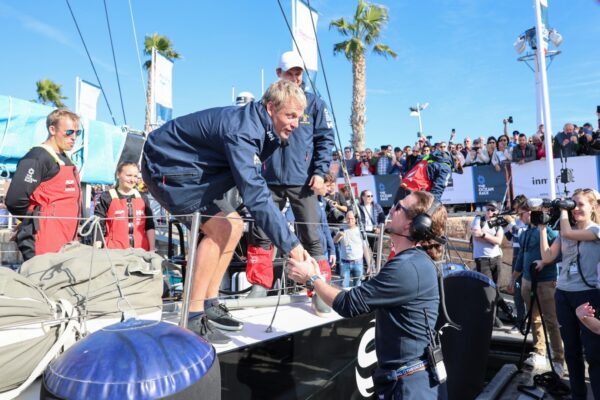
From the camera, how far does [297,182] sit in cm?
327

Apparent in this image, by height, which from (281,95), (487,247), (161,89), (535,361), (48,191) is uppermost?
(161,89)

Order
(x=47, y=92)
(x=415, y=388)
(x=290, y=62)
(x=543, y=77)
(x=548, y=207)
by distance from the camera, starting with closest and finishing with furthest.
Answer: (x=415, y=388), (x=290, y=62), (x=548, y=207), (x=543, y=77), (x=47, y=92)

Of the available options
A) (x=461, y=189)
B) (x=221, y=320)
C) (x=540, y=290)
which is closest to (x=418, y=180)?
(x=540, y=290)

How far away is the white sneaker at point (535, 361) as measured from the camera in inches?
196

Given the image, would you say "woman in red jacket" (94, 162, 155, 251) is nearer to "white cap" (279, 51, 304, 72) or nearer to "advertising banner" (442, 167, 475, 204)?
"white cap" (279, 51, 304, 72)

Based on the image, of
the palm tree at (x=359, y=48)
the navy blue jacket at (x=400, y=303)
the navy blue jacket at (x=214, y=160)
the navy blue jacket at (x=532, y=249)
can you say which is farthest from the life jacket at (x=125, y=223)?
the palm tree at (x=359, y=48)

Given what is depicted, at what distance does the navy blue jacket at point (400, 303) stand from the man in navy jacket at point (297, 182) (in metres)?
1.08

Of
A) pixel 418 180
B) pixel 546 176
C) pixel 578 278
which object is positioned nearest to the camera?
pixel 578 278

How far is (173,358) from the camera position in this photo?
1.33 metres

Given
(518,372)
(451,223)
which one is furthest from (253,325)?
(451,223)

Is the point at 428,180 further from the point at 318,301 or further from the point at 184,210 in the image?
the point at 184,210

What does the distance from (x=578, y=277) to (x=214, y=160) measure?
3.28 meters

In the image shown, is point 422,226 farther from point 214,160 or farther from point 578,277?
point 578,277

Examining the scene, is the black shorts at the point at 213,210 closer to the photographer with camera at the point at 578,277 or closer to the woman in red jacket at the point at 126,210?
the woman in red jacket at the point at 126,210
